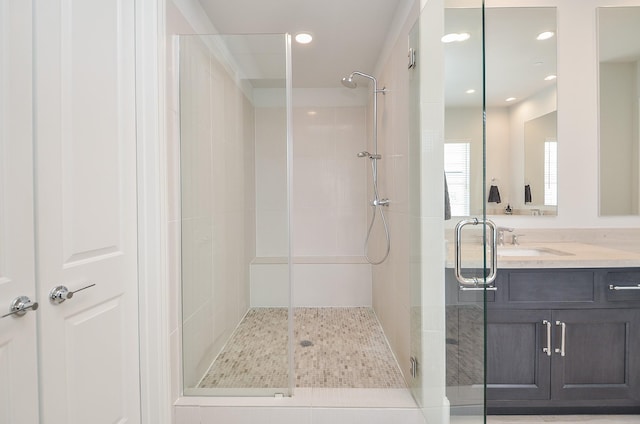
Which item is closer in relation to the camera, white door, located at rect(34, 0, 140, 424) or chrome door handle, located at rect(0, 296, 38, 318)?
chrome door handle, located at rect(0, 296, 38, 318)

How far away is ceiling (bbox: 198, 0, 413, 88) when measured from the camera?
6.81ft

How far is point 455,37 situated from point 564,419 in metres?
2.08

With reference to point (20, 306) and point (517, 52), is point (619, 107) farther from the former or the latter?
point (20, 306)

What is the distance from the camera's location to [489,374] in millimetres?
1795

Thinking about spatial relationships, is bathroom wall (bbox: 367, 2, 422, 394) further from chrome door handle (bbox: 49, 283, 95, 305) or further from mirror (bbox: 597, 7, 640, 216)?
chrome door handle (bbox: 49, 283, 95, 305)

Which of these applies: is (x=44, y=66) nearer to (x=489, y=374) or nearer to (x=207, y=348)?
(x=207, y=348)

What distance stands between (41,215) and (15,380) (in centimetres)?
47

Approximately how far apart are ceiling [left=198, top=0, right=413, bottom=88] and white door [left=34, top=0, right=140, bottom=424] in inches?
35.4

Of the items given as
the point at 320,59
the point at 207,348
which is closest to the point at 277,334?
the point at 207,348

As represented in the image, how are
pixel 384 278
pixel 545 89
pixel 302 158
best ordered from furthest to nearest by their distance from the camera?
pixel 302 158, pixel 384 278, pixel 545 89

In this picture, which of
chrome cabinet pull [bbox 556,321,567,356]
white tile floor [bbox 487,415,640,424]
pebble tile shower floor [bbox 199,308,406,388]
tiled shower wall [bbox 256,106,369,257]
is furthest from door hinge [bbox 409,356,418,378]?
tiled shower wall [bbox 256,106,369,257]

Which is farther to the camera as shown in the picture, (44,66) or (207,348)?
(207,348)

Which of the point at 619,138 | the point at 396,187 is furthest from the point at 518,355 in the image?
the point at 619,138

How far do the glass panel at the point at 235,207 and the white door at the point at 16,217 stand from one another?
31.7 inches
